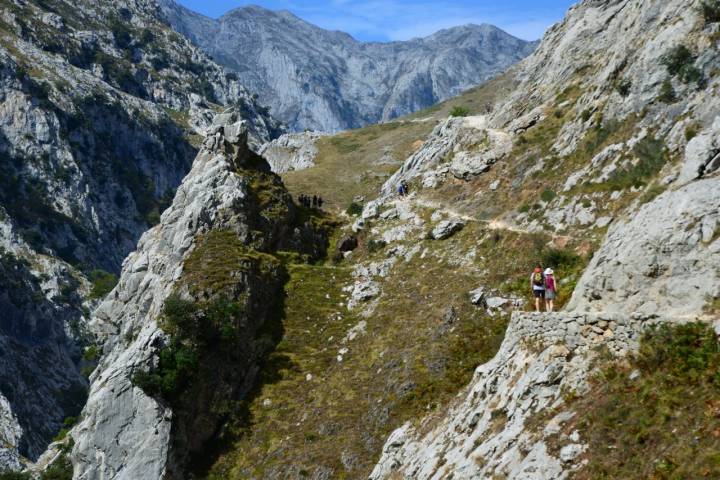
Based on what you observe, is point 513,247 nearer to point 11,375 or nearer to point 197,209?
point 197,209

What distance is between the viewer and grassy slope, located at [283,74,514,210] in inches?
4013

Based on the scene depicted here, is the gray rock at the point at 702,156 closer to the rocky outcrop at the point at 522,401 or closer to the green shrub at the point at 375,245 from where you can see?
the rocky outcrop at the point at 522,401

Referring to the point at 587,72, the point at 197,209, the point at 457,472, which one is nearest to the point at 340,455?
the point at 457,472

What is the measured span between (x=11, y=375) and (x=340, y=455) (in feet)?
404

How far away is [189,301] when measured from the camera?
146ft

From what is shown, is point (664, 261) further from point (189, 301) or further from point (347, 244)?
point (347, 244)

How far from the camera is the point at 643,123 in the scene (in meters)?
41.8

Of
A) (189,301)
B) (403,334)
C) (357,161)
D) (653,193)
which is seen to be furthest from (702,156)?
(357,161)

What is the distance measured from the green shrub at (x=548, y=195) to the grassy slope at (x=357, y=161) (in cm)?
4813

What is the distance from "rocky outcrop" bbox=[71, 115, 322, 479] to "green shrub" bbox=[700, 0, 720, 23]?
135 ft

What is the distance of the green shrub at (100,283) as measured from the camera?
162 m

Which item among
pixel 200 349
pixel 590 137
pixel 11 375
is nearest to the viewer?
pixel 200 349

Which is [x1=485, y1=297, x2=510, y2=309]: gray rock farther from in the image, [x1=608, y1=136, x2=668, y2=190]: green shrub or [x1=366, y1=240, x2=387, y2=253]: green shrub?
[x1=366, y1=240, x2=387, y2=253]: green shrub

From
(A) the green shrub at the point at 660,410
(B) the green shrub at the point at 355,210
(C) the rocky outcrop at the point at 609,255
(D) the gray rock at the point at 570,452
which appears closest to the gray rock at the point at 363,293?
(C) the rocky outcrop at the point at 609,255
